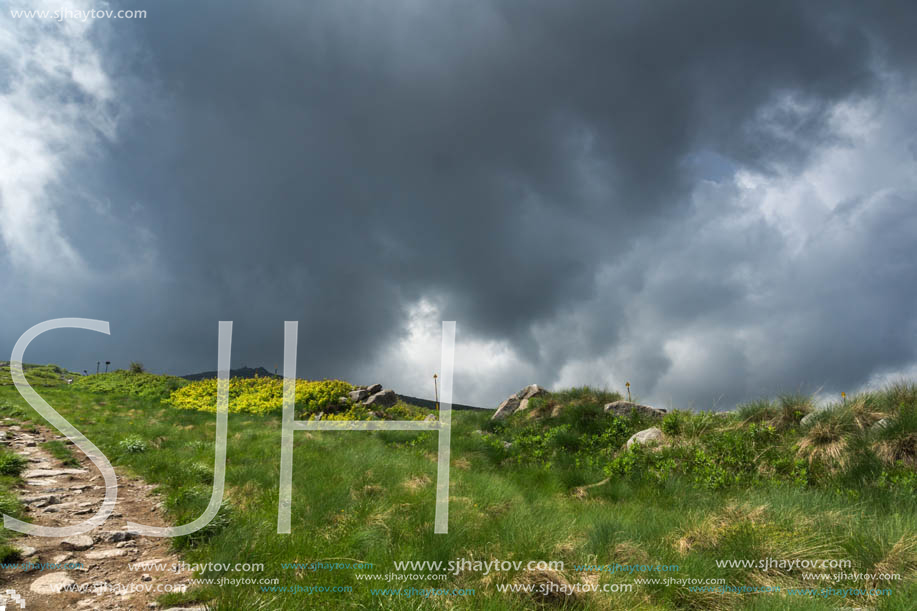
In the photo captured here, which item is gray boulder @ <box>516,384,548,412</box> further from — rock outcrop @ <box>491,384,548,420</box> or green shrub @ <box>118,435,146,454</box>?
green shrub @ <box>118,435,146,454</box>

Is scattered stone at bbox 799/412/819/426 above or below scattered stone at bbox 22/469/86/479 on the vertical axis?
above

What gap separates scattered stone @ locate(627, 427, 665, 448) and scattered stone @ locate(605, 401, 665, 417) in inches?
93.3

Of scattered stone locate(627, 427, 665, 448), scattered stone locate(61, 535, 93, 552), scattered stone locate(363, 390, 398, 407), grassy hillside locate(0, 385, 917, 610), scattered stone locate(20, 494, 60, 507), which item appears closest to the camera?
grassy hillside locate(0, 385, 917, 610)

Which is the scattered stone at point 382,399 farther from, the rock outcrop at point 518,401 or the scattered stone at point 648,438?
the scattered stone at point 648,438

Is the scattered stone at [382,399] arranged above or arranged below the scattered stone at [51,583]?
above

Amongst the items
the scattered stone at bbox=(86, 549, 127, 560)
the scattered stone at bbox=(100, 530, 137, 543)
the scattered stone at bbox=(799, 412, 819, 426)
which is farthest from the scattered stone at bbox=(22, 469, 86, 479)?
the scattered stone at bbox=(799, 412, 819, 426)

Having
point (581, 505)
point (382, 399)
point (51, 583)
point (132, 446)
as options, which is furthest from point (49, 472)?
point (382, 399)

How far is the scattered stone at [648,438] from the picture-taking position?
10086 mm

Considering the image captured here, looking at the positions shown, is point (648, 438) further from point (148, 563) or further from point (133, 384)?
point (133, 384)

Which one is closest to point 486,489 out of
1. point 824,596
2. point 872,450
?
point 824,596

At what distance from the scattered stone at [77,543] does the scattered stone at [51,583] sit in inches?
28.1

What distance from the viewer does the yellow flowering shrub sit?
18.1 m

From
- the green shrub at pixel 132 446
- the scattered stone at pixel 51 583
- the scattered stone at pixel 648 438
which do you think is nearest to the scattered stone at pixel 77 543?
the scattered stone at pixel 51 583

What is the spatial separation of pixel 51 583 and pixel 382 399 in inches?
613
